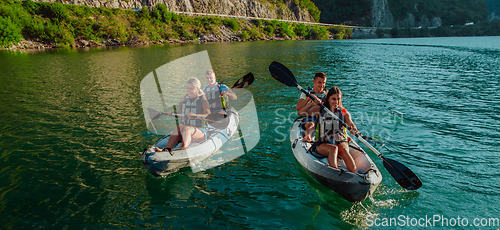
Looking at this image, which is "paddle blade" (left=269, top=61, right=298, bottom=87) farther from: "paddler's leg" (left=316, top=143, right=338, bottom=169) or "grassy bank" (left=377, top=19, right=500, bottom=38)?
"grassy bank" (left=377, top=19, right=500, bottom=38)

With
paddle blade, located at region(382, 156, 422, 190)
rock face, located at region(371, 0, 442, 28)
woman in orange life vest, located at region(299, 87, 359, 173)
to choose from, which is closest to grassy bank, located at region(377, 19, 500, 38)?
rock face, located at region(371, 0, 442, 28)

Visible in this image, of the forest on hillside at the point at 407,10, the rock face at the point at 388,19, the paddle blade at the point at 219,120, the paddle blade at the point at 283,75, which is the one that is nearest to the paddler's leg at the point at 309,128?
the paddle blade at the point at 283,75

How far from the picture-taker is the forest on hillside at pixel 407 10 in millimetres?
135000

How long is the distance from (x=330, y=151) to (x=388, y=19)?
15514 centimetres

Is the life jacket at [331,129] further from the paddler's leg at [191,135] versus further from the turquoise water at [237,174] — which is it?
the paddler's leg at [191,135]

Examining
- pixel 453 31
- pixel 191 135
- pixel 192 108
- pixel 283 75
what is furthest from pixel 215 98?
pixel 453 31

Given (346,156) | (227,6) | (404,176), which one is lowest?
(404,176)

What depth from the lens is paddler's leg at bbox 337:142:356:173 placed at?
5.25 m

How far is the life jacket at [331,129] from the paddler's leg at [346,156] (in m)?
0.15

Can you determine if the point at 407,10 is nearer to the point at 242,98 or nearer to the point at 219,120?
the point at 242,98

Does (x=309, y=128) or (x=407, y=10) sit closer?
(x=309, y=128)

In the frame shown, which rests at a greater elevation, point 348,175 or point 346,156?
point 346,156

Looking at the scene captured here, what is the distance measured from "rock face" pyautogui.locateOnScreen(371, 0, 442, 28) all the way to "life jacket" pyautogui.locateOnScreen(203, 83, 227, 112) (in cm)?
13946

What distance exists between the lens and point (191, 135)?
6.61 metres
